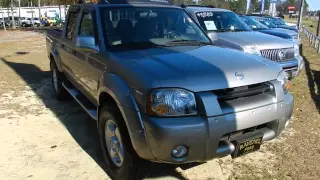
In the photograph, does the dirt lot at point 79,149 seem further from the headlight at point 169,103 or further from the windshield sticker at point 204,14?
the windshield sticker at point 204,14

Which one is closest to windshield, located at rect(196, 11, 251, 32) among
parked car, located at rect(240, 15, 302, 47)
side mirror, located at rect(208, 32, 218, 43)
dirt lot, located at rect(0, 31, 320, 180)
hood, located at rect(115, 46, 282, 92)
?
side mirror, located at rect(208, 32, 218, 43)

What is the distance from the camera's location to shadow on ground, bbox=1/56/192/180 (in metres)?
3.80

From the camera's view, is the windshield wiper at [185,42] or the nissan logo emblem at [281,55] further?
the nissan logo emblem at [281,55]

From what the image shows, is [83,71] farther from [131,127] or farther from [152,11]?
[131,127]

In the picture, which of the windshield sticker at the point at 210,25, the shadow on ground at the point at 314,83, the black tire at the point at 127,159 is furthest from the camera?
the windshield sticker at the point at 210,25

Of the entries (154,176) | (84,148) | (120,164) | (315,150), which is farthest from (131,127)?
(315,150)

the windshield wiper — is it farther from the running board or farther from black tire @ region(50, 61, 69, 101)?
black tire @ region(50, 61, 69, 101)

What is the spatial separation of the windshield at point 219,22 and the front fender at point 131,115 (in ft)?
16.5

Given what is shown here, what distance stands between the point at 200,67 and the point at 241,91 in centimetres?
44

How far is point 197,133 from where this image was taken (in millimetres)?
2768

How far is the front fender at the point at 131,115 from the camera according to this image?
2881 millimetres

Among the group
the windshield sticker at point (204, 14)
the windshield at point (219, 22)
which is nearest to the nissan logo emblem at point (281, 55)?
the windshield at point (219, 22)

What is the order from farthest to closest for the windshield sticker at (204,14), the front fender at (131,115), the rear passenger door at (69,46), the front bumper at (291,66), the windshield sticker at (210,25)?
the windshield sticker at (204,14), the windshield sticker at (210,25), the front bumper at (291,66), the rear passenger door at (69,46), the front fender at (131,115)

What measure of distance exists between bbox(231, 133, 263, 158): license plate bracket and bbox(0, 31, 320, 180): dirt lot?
63 centimetres
